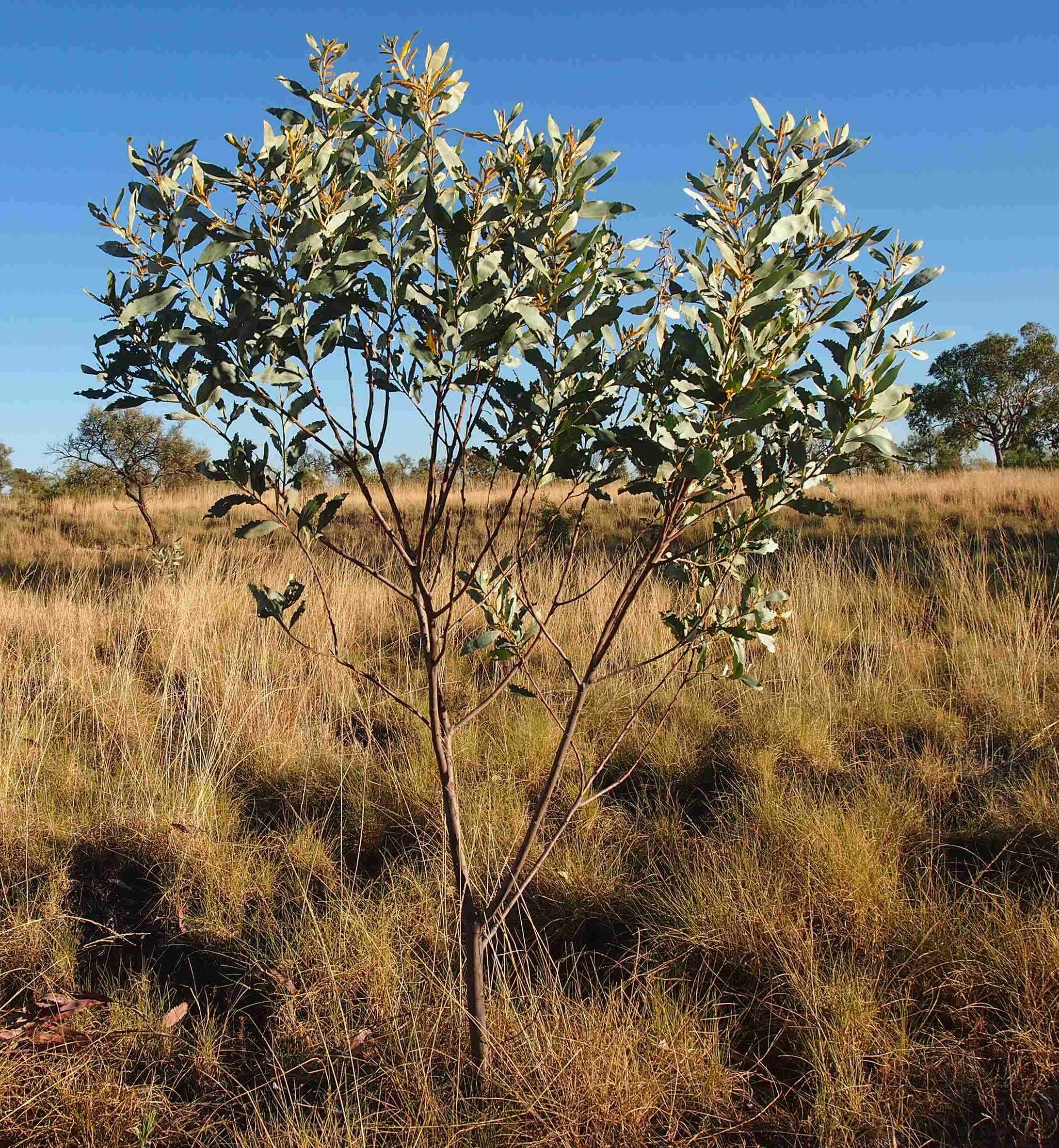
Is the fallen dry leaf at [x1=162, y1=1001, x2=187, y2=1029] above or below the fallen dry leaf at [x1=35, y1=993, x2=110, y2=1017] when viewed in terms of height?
below

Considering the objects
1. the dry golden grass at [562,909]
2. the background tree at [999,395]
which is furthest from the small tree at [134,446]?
the background tree at [999,395]

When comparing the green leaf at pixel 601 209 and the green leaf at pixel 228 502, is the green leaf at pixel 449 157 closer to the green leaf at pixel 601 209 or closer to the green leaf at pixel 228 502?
the green leaf at pixel 601 209

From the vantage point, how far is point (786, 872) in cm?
284

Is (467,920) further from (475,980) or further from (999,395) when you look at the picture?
(999,395)

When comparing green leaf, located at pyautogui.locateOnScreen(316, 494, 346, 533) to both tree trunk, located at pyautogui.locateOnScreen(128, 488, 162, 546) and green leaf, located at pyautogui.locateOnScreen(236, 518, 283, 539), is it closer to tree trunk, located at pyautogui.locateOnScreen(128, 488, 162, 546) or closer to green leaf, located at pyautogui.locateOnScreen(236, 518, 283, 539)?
green leaf, located at pyautogui.locateOnScreen(236, 518, 283, 539)

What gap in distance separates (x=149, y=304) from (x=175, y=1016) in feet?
6.81

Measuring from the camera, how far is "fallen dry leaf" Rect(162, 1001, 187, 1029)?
246 cm

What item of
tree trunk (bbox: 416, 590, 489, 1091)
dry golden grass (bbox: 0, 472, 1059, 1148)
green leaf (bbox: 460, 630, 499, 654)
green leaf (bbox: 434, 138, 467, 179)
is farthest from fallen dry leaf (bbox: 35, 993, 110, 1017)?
green leaf (bbox: 434, 138, 467, 179)

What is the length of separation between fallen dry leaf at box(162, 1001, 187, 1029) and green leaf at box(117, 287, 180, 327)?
201 centimetres

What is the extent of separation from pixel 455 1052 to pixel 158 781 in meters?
2.02

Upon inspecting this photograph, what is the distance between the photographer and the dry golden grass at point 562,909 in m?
2.09

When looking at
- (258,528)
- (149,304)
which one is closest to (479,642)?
(258,528)

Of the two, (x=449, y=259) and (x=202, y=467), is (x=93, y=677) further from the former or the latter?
(x=449, y=259)

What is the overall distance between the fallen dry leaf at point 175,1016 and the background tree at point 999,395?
30858 mm
